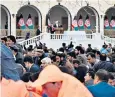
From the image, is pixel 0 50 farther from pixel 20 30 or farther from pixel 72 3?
pixel 72 3

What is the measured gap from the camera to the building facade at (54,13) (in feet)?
114

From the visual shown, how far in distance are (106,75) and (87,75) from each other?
1757 millimetres

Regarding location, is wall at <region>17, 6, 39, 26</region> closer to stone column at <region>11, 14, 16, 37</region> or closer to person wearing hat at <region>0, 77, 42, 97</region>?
stone column at <region>11, 14, 16, 37</region>

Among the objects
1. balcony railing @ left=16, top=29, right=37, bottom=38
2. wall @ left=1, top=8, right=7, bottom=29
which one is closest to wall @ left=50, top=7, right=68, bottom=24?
balcony railing @ left=16, top=29, right=37, bottom=38

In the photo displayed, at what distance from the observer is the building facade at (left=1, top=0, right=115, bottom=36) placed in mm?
34781

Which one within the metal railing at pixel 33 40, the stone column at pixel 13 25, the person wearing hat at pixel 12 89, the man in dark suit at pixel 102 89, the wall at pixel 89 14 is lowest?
the man in dark suit at pixel 102 89

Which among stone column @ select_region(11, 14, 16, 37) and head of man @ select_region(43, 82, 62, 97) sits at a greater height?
stone column @ select_region(11, 14, 16, 37)

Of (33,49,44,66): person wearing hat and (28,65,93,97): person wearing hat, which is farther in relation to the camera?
(33,49,44,66): person wearing hat

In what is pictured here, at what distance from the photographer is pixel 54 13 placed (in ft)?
124

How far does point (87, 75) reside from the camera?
7.12 meters

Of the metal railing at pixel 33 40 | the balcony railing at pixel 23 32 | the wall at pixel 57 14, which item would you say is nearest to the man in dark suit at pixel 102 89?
the metal railing at pixel 33 40

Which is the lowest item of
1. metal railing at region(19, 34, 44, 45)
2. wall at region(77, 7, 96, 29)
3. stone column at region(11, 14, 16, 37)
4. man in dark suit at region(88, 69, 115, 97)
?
man in dark suit at region(88, 69, 115, 97)

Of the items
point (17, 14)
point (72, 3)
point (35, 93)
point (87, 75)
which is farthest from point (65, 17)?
point (35, 93)

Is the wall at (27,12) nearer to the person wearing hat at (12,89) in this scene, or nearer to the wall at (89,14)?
the wall at (89,14)
